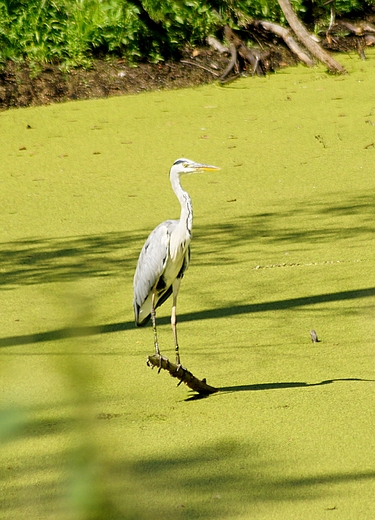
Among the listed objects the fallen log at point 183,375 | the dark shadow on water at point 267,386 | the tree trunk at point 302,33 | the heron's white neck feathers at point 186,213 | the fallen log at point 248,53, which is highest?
the heron's white neck feathers at point 186,213

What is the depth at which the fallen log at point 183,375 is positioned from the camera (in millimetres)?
2367

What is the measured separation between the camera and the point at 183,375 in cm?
236

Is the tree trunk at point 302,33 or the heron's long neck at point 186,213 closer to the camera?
the heron's long neck at point 186,213

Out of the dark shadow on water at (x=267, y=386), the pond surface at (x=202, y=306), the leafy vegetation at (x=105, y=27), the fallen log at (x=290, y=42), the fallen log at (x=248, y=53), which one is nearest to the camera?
the pond surface at (x=202, y=306)

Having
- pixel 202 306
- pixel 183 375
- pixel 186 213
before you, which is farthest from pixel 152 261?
pixel 202 306

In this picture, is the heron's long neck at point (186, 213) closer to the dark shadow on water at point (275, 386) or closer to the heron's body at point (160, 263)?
the heron's body at point (160, 263)

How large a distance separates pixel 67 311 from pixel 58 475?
168 cm

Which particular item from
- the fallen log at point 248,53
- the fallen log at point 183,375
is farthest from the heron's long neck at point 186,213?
the fallen log at point 248,53

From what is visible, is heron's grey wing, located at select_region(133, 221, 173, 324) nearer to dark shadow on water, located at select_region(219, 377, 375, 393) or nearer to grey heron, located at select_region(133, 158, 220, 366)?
grey heron, located at select_region(133, 158, 220, 366)

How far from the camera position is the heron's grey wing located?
2691 mm

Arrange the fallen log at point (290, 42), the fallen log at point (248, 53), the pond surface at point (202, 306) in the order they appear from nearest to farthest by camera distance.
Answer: the pond surface at point (202, 306)
the fallen log at point (248, 53)
the fallen log at point (290, 42)

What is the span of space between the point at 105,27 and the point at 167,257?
4558 millimetres

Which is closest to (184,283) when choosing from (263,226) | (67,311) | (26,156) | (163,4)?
(263,226)

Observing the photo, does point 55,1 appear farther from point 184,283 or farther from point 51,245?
point 184,283
